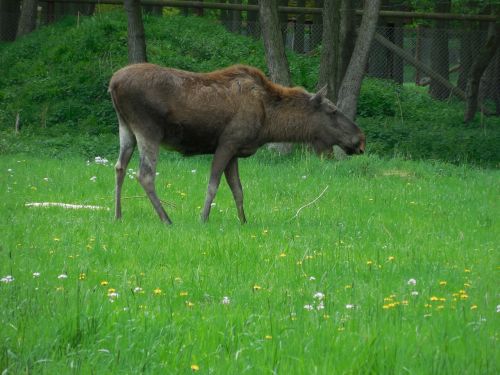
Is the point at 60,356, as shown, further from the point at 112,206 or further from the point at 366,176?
the point at 366,176

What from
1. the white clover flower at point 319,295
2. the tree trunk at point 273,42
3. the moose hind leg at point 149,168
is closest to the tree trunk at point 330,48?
the tree trunk at point 273,42

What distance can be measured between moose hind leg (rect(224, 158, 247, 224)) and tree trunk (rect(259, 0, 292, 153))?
6.53 meters

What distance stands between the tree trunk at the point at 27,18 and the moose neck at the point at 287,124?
19.0m

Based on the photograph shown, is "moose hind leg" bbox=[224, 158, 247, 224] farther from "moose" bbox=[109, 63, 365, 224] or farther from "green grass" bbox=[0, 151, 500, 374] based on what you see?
"green grass" bbox=[0, 151, 500, 374]

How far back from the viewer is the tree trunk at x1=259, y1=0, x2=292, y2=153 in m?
18.1

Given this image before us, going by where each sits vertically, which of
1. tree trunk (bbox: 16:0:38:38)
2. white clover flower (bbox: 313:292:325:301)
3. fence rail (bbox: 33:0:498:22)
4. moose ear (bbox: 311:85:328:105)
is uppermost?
moose ear (bbox: 311:85:328:105)

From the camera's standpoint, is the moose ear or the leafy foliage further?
the leafy foliage

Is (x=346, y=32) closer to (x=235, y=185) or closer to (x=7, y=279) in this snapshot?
(x=235, y=185)

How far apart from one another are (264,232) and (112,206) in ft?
9.32

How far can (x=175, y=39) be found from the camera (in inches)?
1008

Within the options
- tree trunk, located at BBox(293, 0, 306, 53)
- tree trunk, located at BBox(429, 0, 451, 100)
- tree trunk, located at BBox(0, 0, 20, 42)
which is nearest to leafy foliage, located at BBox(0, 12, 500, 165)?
tree trunk, located at BBox(293, 0, 306, 53)

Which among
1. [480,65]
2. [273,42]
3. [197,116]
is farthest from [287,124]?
[480,65]

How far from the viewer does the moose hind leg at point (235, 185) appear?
11.1 meters

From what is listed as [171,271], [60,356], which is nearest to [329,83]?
[171,271]
